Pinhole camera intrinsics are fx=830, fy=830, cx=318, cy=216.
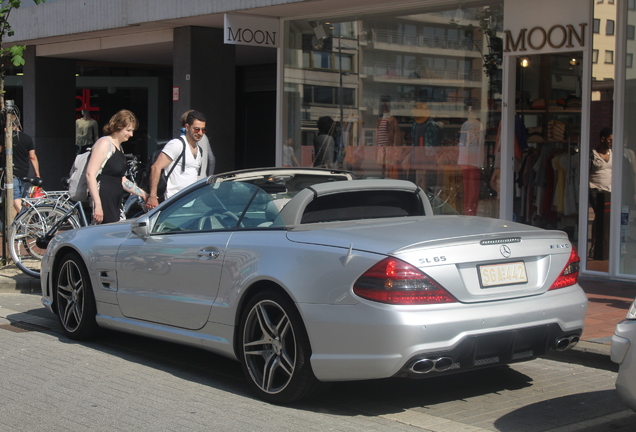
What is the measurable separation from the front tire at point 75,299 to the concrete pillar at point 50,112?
461 inches

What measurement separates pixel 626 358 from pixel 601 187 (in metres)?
6.02

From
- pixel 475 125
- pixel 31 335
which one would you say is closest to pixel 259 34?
pixel 475 125

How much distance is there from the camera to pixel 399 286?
455 centimetres

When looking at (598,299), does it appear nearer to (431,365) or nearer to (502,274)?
(502,274)

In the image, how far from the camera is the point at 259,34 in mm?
12852

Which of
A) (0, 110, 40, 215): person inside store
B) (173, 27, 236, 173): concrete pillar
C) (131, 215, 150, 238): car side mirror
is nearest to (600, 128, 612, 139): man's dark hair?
(131, 215, 150, 238): car side mirror

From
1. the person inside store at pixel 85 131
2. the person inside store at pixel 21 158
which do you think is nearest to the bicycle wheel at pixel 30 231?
the person inside store at pixel 21 158

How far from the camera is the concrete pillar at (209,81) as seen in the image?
14039 millimetres

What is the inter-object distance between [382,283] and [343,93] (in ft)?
28.6

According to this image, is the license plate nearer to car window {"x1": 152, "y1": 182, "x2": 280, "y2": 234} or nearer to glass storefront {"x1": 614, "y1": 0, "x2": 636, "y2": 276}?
car window {"x1": 152, "y1": 182, "x2": 280, "y2": 234}

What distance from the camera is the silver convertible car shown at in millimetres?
4586

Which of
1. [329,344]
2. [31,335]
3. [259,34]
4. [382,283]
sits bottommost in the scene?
[31,335]

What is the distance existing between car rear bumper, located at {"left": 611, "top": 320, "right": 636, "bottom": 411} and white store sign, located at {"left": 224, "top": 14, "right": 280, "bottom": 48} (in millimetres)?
8967

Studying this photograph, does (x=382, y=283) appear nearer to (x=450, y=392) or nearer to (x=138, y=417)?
(x=450, y=392)
